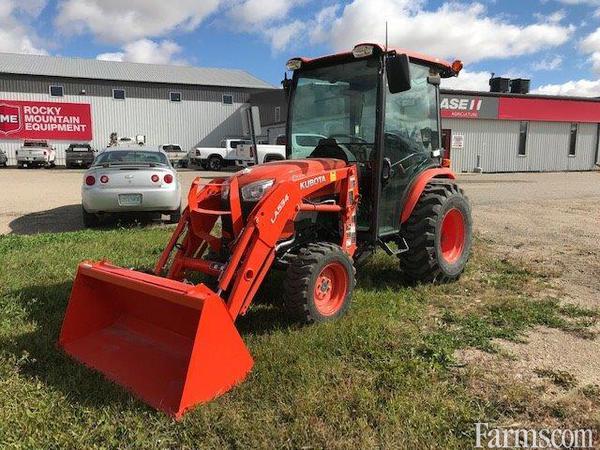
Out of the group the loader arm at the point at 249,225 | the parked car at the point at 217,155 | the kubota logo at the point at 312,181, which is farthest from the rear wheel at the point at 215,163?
the kubota logo at the point at 312,181

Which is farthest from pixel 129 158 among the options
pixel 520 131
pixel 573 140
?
pixel 573 140

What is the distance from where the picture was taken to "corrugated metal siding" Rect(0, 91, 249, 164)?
1363 inches

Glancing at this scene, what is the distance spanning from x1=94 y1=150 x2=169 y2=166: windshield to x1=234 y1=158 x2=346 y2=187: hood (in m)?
5.52

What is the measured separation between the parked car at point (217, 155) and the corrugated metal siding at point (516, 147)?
11.9m

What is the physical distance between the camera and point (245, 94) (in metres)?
39.6

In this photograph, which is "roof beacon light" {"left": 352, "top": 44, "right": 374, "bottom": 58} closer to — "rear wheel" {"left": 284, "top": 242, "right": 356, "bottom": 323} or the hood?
the hood

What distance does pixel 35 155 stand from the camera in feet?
98.8

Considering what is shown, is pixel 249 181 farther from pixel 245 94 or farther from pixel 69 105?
pixel 245 94

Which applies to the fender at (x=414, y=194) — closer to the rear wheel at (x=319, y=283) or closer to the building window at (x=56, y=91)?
the rear wheel at (x=319, y=283)

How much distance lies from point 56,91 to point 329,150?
34262 mm

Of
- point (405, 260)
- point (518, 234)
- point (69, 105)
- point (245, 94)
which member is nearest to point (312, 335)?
point (405, 260)

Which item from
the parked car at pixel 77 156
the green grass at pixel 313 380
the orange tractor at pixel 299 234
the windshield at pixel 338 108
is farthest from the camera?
the parked car at pixel 77 156

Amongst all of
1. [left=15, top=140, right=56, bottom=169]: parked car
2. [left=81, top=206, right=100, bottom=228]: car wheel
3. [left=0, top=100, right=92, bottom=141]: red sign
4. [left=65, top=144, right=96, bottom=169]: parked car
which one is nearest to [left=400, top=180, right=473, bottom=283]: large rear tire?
[left=81, top=206, right=100, bottom=228]: car wheel

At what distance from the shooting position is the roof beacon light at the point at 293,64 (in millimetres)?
5422
